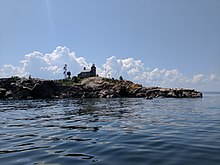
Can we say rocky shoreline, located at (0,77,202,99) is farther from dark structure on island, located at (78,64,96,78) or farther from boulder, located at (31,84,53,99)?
dark structure on island, located at (78,64,96,78)

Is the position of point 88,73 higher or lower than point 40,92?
higher

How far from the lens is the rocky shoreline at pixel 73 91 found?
107 m

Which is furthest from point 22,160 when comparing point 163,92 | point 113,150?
point 163,92

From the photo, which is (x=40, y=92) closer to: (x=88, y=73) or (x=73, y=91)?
(x=73, y=91)

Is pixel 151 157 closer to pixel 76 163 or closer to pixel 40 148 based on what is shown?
pixel 76 163

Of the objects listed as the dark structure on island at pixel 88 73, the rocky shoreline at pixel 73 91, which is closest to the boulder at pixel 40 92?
the rocky shoreline at pixel 73 91

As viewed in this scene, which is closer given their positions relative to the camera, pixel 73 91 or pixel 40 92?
pixel 40 92

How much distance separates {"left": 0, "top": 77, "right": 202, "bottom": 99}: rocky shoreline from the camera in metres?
107

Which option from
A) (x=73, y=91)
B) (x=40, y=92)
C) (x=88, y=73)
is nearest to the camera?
(x=40, y=92)

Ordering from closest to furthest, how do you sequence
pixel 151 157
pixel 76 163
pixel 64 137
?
pixel 76 163 → pixel 151 157 → pixel 64 137

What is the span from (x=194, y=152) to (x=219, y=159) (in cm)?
141

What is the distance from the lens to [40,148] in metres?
13.1

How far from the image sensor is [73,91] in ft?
384

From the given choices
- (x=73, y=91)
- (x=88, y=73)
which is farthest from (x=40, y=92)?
(x=88, y=73)
